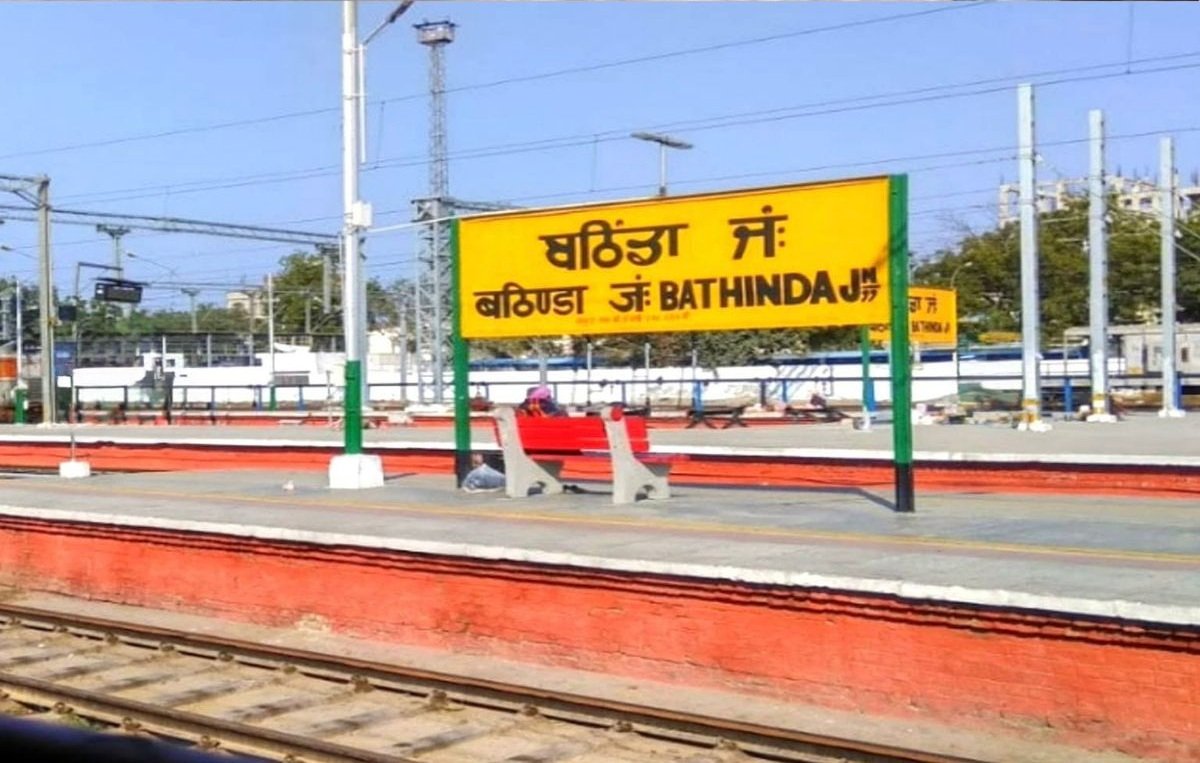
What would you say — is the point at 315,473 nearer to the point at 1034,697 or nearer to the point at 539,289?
the point at 539,289

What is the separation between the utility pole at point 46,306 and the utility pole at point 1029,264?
87.3 feet

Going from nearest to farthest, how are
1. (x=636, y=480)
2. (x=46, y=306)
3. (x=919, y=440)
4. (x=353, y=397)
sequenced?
(x=636, y=480)
(x=353, y=397)
(x=919, y=440)
(x=46, y=306)

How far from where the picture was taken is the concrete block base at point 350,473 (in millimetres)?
17578

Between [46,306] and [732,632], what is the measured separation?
36473 mm

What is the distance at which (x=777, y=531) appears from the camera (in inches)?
484

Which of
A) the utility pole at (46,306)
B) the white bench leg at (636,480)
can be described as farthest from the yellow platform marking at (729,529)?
the utility pole at (46,306)

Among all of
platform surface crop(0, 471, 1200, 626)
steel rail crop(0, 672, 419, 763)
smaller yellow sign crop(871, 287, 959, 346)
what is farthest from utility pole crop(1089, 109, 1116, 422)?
steel rail crop(0, 672, 419, 763)

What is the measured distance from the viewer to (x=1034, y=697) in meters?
7.99

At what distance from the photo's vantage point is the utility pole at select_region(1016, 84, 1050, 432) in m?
27.2

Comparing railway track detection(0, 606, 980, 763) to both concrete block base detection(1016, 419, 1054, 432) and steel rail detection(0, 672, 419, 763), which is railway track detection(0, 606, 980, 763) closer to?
steel rail detection(0, 672, 419, 763)

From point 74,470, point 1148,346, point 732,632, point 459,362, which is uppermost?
point 1148,346

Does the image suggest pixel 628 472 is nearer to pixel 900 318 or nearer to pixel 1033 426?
pixel 900 318

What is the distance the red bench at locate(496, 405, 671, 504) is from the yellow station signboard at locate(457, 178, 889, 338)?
993 mm

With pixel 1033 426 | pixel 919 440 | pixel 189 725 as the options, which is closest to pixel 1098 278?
pixel 1033 426
